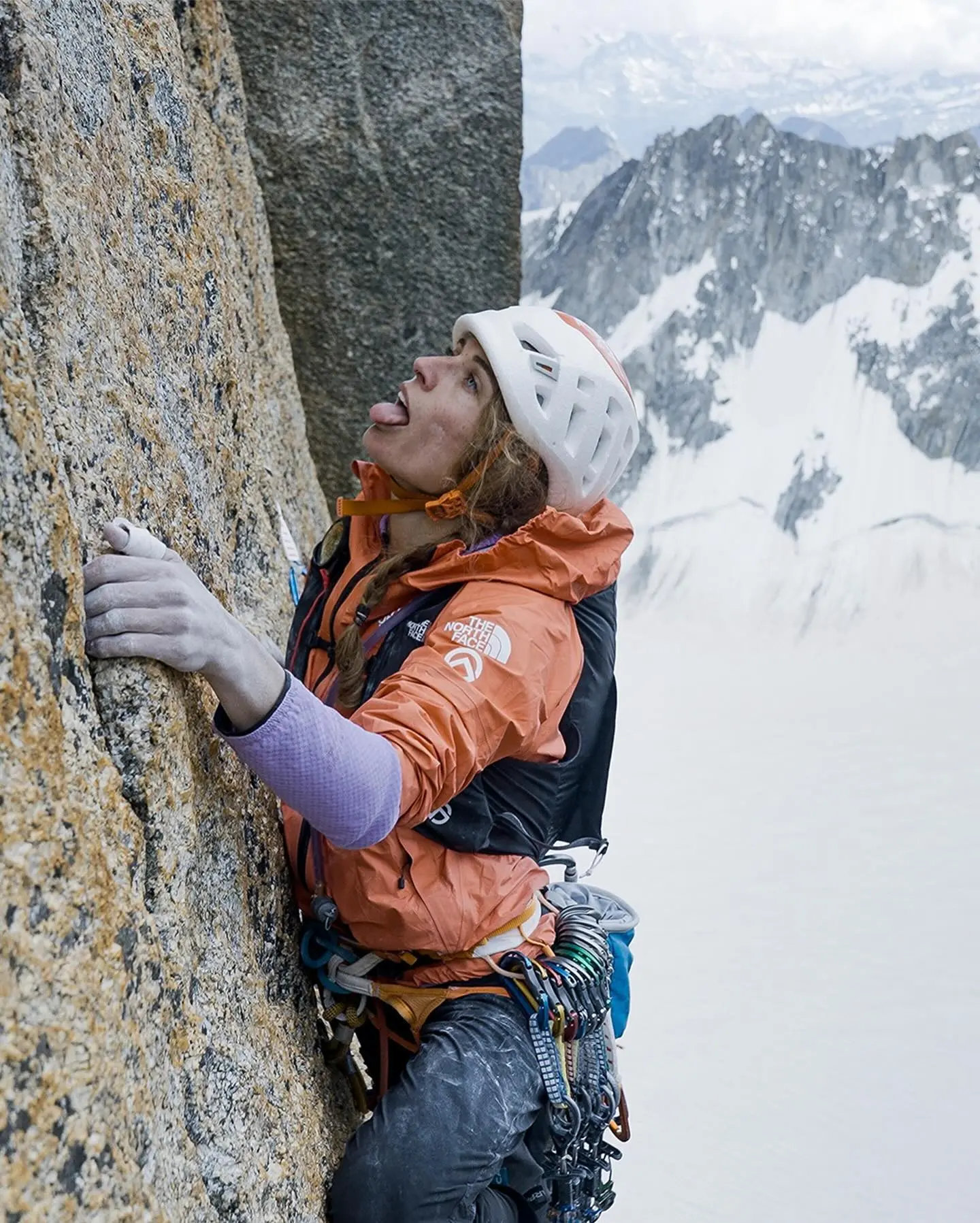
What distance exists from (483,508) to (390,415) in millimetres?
387

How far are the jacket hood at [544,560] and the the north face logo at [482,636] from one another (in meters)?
0.22

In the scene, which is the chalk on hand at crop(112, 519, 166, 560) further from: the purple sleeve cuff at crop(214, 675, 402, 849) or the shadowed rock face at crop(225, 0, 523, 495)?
the shadowed rock face at crop(225, 0, 523, 495)

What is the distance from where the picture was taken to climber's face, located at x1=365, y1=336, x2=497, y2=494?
2979mm

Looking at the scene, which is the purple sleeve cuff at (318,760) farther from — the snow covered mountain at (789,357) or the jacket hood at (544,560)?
the snow covered mountain at (789,357)

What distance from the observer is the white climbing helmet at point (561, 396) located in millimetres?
2955

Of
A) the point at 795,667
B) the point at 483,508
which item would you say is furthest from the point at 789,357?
the point at 483,508

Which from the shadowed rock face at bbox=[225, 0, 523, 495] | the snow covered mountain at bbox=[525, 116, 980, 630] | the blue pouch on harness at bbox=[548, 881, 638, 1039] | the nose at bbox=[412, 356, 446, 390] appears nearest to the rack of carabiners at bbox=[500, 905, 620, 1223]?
the blue pouch on harness at bbox=[548, 881, 638, 1039]

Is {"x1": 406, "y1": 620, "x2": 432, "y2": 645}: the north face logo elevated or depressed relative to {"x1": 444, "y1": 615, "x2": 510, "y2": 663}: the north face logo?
depressed

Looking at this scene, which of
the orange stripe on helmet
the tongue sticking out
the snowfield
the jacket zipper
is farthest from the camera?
the snowfield

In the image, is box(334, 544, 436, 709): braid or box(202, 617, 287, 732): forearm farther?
box(334, 544, 436, 709): braid

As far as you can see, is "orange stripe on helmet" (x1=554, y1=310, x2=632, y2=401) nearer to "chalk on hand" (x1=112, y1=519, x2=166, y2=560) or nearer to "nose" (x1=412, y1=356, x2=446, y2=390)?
"nose" (x1=412, y1=356, x2=446, y2=390)

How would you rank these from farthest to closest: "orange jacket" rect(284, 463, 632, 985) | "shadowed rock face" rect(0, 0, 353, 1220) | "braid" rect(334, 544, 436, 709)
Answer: "braid" rect(334, 544, 436, 709) < "orange jacket" rect(284, 463, 632, 985) < "shadowed rock face" rect(0, 0, 353, 1220)

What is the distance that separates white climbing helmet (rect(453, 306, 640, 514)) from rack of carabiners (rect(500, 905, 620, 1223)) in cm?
116

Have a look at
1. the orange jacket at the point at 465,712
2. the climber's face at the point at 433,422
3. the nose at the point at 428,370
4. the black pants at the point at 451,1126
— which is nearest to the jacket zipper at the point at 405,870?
the orange jacket at the point at 465,712
